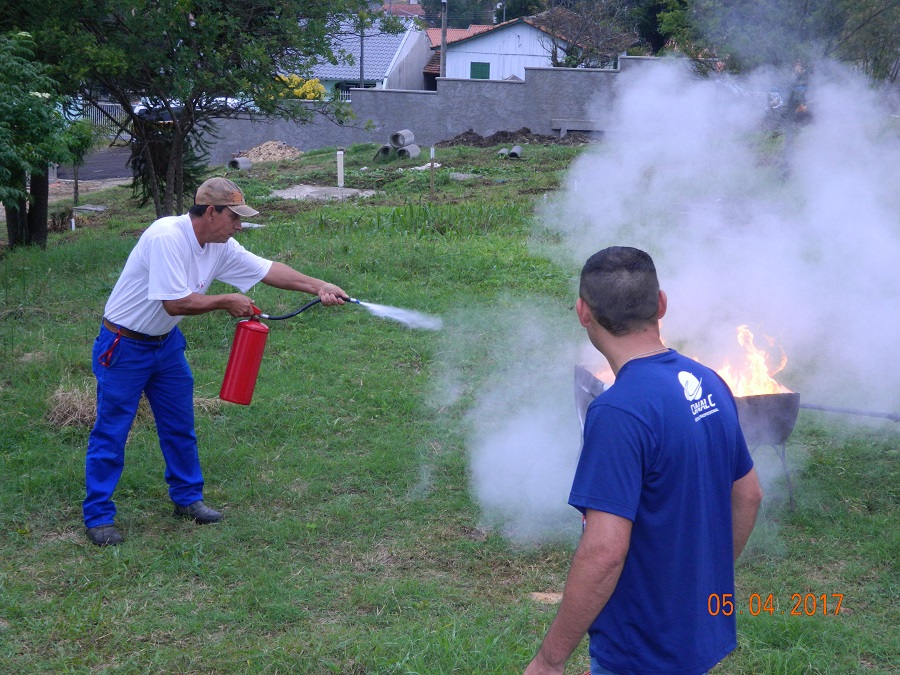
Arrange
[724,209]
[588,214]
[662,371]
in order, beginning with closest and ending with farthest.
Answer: [662,371] → [724,209] → [588,214]

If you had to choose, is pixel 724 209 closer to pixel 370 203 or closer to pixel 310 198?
pixel 370 203

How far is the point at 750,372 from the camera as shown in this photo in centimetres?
529

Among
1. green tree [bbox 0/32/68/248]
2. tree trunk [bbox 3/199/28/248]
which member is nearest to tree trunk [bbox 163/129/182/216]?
green tree [bbox 0/32/68/248]

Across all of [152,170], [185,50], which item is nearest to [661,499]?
[185,50]

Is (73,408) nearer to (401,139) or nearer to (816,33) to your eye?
(816,33)

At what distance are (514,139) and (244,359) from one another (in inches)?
803

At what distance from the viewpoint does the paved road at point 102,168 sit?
1045 inches

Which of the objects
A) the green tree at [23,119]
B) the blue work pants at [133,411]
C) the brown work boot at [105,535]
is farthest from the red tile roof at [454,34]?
the brown work boot at [105,535]

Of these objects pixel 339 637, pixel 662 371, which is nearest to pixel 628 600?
pixel 662 371

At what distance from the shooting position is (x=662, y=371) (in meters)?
2.05

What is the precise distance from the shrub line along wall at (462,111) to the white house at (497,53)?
20.2 meters

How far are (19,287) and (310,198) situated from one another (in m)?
8.14

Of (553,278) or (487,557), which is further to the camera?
(553,278)
